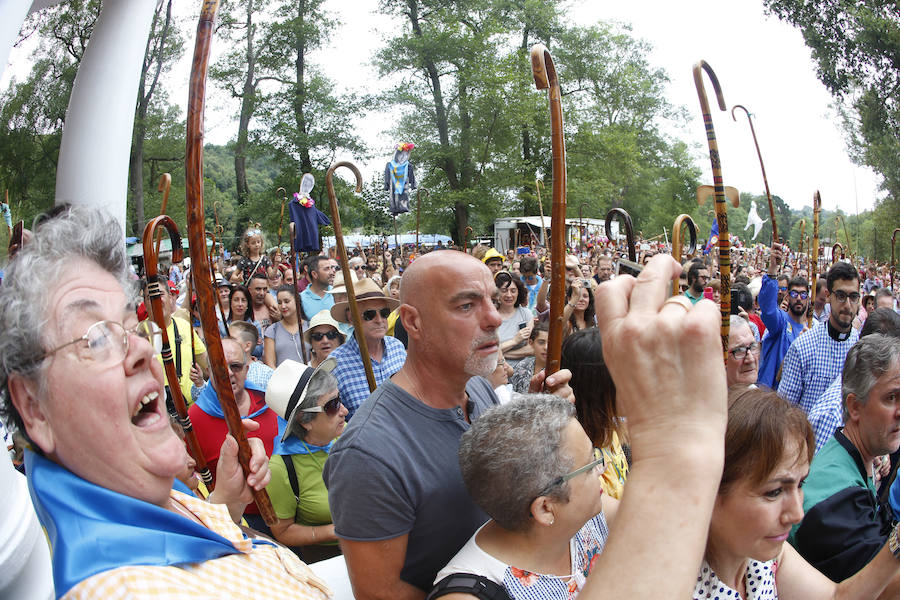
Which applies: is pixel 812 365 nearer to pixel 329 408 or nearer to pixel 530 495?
pixel 329 408

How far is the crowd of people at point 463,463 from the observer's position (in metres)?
0.79

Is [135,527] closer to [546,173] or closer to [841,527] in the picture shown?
[841,527]

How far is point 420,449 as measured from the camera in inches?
80.9

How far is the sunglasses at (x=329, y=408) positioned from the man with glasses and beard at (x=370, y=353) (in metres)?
0.57

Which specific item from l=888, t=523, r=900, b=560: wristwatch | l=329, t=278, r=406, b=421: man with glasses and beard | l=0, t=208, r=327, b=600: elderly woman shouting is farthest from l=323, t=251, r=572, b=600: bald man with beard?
l=329, t=278, r=406, b=421: man with glasses and beard

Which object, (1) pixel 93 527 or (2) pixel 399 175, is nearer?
(1) pixel 93 527

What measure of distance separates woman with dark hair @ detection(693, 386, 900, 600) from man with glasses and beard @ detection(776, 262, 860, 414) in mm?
2962

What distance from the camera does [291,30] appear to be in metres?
27.0

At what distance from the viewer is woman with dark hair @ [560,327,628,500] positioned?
2681mm

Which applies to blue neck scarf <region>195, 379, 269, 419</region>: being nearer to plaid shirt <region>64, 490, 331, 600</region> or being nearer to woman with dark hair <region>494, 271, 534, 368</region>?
plaid shirt <region>64, 490, 331, 600</region>

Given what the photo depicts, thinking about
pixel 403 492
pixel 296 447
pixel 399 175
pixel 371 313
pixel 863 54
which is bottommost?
pixel 296 447

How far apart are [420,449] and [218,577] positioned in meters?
0.78

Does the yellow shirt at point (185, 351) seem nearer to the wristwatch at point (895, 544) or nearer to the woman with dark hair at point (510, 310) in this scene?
the woman with dark hair at point (510, 310)

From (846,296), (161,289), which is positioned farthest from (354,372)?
(846,296)
